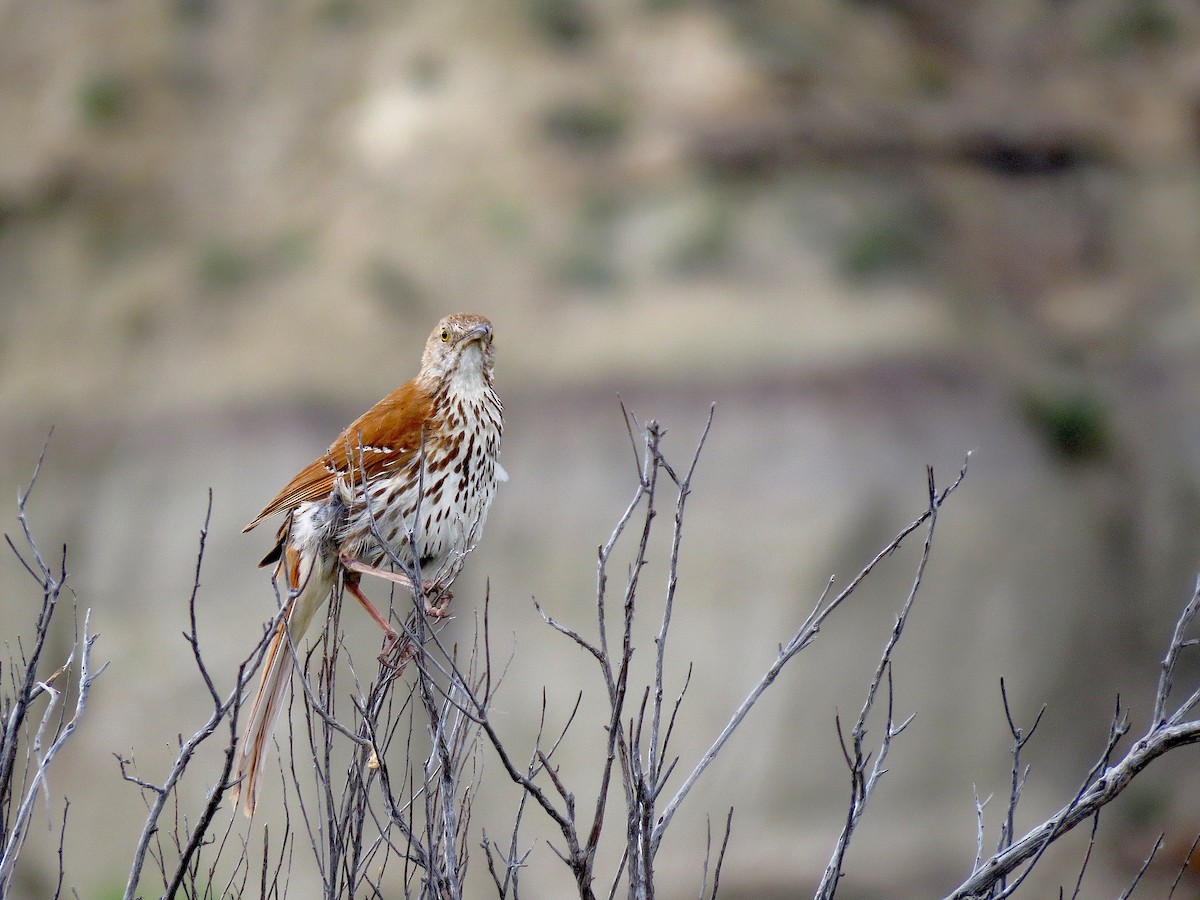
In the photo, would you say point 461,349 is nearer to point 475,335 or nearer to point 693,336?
point 475,335

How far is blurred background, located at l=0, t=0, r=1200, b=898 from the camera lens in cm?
1252

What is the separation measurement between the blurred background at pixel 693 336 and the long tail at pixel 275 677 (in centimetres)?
776

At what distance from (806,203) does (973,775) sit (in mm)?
6099

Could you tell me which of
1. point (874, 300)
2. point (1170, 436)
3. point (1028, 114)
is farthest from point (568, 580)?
point (1028, 114)

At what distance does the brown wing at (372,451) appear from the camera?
14.7 feet

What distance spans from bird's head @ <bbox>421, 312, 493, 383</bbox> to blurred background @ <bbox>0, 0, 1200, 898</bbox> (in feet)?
25.5

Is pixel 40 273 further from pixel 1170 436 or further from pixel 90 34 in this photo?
pixel 1170 436

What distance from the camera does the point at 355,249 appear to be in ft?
47.1

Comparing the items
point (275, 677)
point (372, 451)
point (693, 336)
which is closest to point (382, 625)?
point (275, 677)

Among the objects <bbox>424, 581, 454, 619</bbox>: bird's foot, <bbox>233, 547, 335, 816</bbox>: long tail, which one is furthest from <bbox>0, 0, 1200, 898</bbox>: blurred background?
<bbox>424, 581, 454, 619</bbox>: bird's foot

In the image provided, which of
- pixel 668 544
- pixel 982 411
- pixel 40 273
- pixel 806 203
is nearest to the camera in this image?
pixel 668 544

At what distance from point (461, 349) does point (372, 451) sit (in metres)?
0.48

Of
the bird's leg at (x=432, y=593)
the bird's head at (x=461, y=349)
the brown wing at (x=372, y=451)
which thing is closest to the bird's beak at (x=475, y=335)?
the bird's head at (x=461, y=349)

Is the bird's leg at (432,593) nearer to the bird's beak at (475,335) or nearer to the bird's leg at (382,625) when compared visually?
the bird's leg at (382,625)
